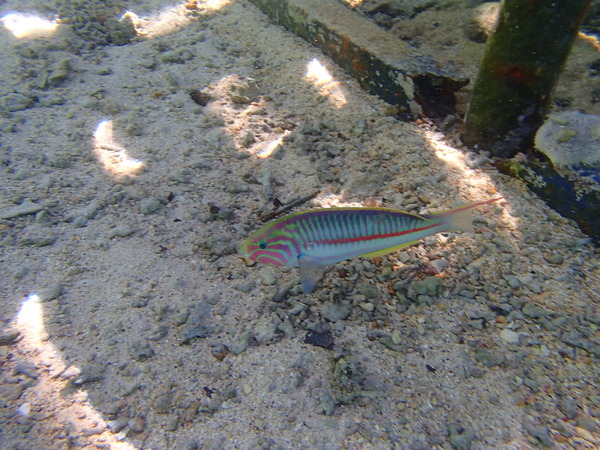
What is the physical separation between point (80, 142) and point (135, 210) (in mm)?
1051

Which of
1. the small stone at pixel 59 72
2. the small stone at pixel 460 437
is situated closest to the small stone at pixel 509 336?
the small stone at pixel 460 437

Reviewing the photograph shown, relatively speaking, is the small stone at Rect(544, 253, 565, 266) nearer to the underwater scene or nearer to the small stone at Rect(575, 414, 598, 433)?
the underwater scene

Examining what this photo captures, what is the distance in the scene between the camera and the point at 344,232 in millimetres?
2066

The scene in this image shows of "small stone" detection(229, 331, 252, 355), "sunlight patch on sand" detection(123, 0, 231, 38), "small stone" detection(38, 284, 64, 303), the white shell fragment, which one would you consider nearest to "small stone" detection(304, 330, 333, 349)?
"small stone" detection(229, 331, 252, 355)

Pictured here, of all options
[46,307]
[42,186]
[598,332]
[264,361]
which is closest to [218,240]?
[264,361]

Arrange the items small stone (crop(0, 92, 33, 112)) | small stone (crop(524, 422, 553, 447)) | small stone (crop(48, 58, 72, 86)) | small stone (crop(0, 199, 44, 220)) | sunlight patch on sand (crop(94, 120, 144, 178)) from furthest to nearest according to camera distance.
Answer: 1. small stone (crop(48, 58, 72, 86))
2. small stone (crop(0, 92, 33, 112))
3. sunlight patch on sand (crop(94, 120, 144, 178))
4. small stone (crop(0, 199, 44, 220))
5. small stone (crop(524, 422, 553, 447))

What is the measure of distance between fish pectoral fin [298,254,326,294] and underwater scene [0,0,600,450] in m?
0.02

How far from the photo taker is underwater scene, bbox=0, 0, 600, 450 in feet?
6.71

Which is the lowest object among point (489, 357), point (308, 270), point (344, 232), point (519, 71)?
point (489, 357)

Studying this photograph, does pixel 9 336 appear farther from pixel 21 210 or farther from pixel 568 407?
pixel 568 407

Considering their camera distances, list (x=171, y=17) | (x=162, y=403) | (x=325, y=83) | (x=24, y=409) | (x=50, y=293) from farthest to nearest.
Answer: (x=171, y=17) → (x=325, y=83) → (x=50, y=293) → (x=162, y=403) → (x=24, y=409)

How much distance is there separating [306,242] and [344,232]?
22 cm

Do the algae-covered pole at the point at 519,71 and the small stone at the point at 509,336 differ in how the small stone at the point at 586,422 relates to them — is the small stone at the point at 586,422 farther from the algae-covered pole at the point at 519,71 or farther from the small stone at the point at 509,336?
the algae-covered pole at the point at 519,71

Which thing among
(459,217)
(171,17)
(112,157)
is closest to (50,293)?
(112,157)
